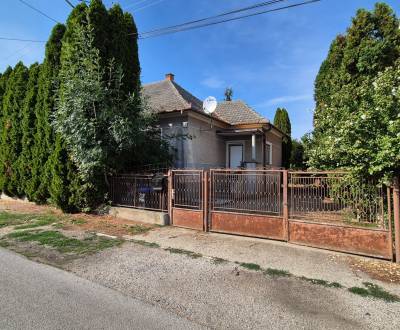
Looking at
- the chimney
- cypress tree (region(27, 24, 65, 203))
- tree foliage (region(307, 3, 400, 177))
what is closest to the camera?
tree foliage (region(307, 3, 400, 177))

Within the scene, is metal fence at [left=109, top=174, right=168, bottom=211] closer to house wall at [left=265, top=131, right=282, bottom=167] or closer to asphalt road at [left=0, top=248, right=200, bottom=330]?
asphalt road at [left=0, top=248, right=200, bottom=330]

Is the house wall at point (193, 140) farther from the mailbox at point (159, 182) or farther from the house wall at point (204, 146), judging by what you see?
the mailbox at point (159, 182)

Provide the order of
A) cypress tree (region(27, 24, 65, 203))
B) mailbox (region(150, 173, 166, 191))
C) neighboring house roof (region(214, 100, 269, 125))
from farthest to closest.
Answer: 1. neighboring house roof (region(214, 100, 269, 125))
2. cypress tree (region(27, 24, 65, 203))
3. mailbox (region(150, 173, 166, 191))

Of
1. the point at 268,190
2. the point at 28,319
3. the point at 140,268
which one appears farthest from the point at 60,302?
the point at 268,190

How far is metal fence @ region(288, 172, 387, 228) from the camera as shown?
5926 mm

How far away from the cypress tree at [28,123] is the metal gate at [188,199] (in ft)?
26.2

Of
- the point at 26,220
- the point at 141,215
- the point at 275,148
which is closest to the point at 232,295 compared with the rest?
the point at 141,215

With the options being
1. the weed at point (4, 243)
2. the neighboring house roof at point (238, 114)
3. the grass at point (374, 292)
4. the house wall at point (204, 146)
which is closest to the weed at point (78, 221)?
the weed at point (4, 243)

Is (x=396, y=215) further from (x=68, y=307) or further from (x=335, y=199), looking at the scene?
(x=68, y=307)

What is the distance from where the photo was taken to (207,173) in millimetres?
8195

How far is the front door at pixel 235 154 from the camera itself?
1559 centimetres

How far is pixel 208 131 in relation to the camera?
45.9 ft

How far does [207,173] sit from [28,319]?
17.8 feet

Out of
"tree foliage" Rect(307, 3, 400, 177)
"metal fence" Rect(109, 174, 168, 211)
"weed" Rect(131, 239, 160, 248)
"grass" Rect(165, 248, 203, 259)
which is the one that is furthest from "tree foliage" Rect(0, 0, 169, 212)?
"tree foliage" Rect(307, 3, 400, 177)
